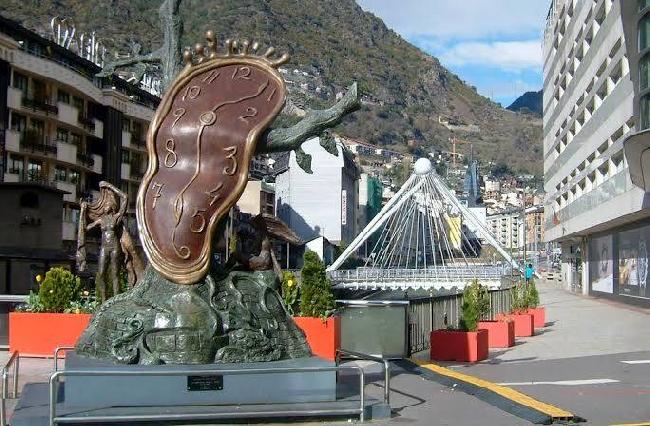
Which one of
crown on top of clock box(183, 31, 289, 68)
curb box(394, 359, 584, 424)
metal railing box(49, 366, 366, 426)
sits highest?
crown on top of clock box(183, 31, 289, 68)

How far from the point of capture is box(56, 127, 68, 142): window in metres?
53.4

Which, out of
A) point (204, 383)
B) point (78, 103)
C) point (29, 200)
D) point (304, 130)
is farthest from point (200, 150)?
point (78, 103)

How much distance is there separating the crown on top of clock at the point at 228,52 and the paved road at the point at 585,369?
6.04 metres

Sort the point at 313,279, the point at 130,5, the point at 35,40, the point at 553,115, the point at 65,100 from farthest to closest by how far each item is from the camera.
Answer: the point at 130,5 < the point at 553,115 < the point at 65,100 < the point at 35,40 < the point at 313,279

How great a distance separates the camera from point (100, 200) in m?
15.5

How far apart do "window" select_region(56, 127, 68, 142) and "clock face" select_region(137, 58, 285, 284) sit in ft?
144

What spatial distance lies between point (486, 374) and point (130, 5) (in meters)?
163

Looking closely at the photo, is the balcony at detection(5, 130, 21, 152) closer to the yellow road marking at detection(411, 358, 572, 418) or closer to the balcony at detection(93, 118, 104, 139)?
the balcony at detection(93, 118, 104, 139)

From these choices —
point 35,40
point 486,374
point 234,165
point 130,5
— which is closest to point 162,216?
point 234,165

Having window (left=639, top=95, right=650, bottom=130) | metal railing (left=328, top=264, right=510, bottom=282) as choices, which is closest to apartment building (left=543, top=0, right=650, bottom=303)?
window (left=639, top=95, right=650, bottom=130)

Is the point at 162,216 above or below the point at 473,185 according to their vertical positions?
below

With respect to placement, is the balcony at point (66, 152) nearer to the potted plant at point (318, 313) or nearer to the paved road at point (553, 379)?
the paved road at point (553, 379)

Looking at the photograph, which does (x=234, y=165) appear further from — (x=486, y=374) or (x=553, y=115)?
(x=553, y=115)

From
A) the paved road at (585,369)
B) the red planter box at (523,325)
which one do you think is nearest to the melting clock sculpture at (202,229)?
the paved road at (585,369)
